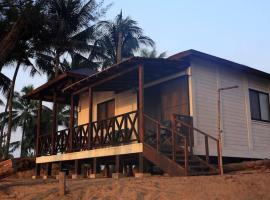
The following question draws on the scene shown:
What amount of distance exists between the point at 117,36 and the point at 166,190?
25249 millimetres

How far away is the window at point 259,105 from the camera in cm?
1566

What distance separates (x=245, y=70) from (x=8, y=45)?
8736mm

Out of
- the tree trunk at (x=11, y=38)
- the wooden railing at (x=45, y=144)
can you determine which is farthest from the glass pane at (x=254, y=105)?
the tree trunk at (x=11, y=38)

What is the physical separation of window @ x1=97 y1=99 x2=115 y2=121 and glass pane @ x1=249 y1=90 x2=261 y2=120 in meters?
5.98

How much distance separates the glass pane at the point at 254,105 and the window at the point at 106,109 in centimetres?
598

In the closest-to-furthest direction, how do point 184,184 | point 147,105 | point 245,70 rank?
point 184,184 → point 245,70 → point 147,105

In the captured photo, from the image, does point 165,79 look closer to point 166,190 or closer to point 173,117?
point 173,117

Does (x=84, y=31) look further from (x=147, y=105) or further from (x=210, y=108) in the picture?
(x=210, y=108)

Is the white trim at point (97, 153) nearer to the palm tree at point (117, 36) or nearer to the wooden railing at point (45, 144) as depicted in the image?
the wooden railing at point (45, 144)

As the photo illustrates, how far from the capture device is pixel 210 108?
13.8m

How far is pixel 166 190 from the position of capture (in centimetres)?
812

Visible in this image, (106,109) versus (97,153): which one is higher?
(106,109)

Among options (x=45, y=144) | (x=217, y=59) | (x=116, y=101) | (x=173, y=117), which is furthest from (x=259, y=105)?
(x=45, y=144)

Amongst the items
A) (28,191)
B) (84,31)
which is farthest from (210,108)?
(84,31)
